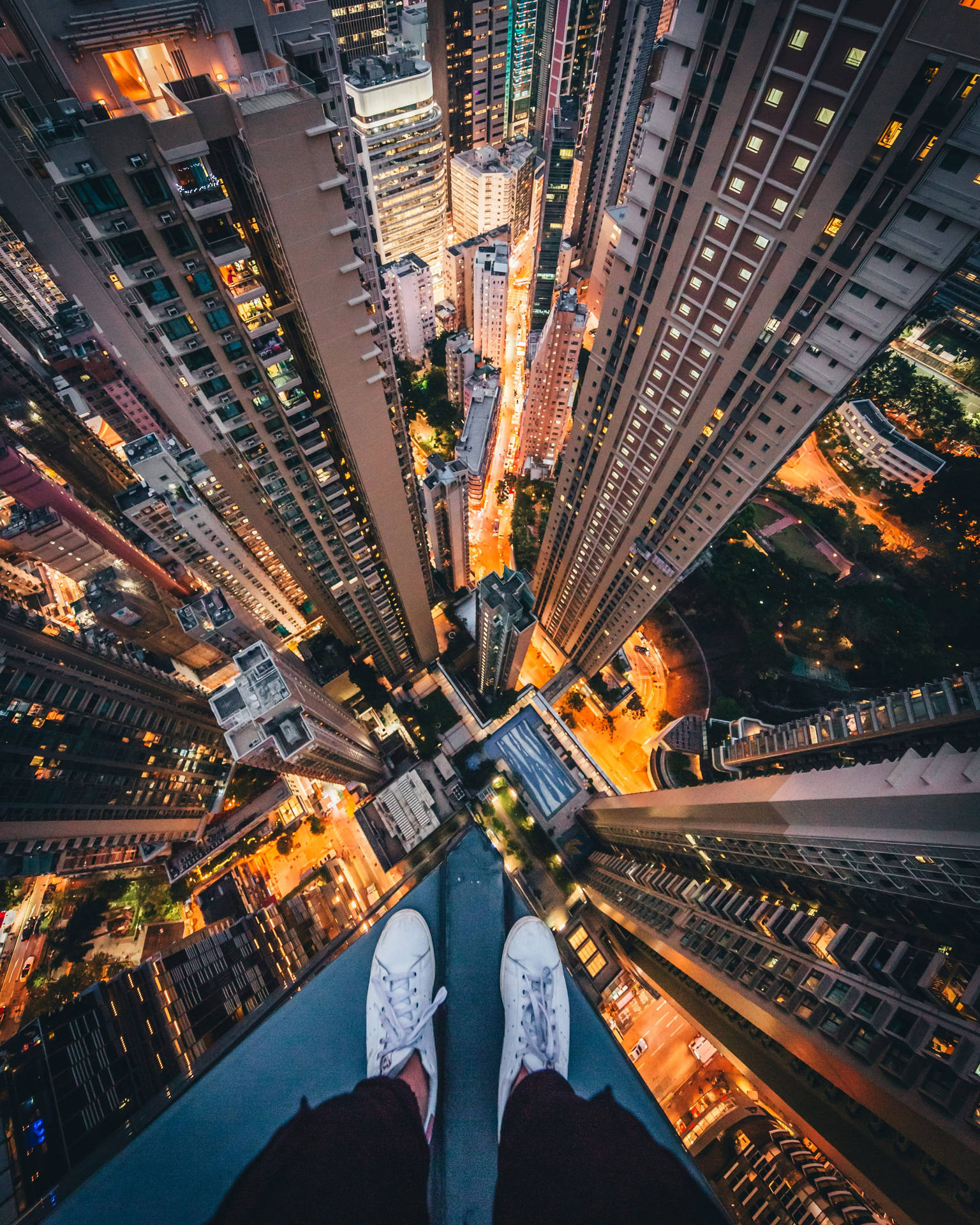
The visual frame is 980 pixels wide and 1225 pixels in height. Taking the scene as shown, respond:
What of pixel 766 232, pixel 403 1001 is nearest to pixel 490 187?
pixel 766 232

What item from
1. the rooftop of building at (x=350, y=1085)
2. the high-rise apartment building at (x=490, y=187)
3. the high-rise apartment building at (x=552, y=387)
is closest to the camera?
the rooftop of building at (x=350, y=1085)

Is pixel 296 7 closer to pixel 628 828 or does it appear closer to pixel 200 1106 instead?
pixel 200 1106

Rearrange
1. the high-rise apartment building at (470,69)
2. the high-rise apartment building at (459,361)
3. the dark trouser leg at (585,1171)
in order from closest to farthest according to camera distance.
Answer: the dark trouser leg at (585,1171)
the high-rise apartment building at (459,361)
the high-rise apartment building at (470,69)

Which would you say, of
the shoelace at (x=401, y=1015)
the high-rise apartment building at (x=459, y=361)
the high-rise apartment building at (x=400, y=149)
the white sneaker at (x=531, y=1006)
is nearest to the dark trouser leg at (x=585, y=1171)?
the white sneaker at (x=531, y=1006)

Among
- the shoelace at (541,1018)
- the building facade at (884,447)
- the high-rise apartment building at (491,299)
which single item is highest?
the high-rise apartment building at (491,299)

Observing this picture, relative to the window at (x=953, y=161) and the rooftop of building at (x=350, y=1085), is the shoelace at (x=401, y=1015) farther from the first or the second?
the window at (x=953, y=161)

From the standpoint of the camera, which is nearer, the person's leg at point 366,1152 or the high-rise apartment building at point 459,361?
the person's leg at point 366,1152

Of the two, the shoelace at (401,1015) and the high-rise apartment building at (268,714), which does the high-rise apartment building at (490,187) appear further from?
the shoelace at (401,1015)

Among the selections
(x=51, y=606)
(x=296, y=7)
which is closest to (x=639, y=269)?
(x=296, y=7)

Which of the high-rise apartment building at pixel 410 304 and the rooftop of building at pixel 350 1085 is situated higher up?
the high-rise apartment building at pixel 410 304
